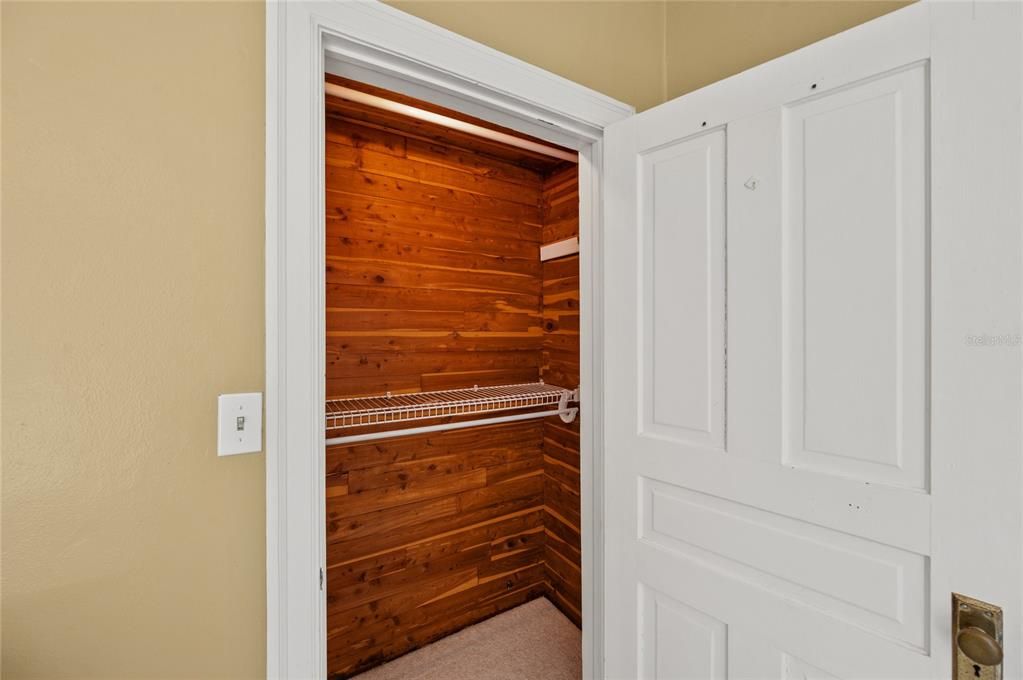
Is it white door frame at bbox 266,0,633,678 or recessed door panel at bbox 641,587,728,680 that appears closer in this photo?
white door frame at bbox 266,0,633,678

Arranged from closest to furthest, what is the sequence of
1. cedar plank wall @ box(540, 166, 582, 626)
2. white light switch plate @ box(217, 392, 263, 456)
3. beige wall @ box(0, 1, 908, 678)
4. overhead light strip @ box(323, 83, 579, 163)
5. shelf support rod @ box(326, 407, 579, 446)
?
beige wall @ box(0, 1, 908, 678) < white light switch plate @ box(217, 392, 263, 456) < overhead light strip @ box(323, 83, 579, 163) < shelf support rod @ box(326, 407, 579, 446) < cedar plank wall @ box(540, 166, 582, 626)

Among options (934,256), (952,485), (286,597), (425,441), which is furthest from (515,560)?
(934,256)

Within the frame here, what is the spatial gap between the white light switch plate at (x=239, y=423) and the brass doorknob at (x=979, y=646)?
1174mm

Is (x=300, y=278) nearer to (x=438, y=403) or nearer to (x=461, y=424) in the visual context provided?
(x=438, y=403)

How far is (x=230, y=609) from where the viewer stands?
79 cm

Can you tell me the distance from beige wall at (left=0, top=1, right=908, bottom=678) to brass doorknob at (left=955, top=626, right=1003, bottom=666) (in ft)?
3.77

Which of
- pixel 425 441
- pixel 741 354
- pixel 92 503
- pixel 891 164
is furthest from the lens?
pixel 425 441

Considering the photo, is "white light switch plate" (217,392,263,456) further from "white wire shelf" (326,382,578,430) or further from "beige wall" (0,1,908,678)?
"white wire shelf" (326,382,578,430)

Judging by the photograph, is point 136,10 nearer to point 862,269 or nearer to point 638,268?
point 638,268

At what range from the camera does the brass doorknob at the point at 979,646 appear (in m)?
0.70

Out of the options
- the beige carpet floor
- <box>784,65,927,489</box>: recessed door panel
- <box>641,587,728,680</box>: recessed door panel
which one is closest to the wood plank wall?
the beige carpet floor

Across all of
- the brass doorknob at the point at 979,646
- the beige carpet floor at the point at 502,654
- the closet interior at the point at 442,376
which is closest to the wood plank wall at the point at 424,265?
the closet interior at the point at 442,376

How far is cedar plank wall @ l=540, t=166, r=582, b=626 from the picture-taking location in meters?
2.24

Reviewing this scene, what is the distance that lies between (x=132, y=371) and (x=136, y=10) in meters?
0.56
